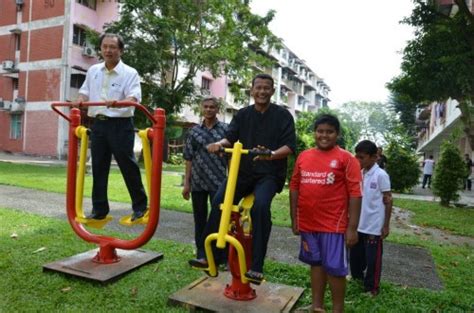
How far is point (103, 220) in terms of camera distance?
14.8 feet

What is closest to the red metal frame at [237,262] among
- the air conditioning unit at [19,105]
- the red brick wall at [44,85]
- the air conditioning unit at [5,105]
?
the red brick wall at [44,85]

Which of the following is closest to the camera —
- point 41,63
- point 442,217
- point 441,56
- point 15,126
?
point 442,217

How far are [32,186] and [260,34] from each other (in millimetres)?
15964

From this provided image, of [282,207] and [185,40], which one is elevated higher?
[185,40]

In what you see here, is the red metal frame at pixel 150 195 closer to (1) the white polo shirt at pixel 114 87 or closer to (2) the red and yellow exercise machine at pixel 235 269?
(1) the white polo shirt at pixel 114 87

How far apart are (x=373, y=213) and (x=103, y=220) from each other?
2673mm

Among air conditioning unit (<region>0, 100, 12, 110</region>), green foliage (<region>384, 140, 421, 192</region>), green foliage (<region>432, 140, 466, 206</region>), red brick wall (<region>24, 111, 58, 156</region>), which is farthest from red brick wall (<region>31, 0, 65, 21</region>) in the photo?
green foliage (<region>432, 140, 466, 206</region>)

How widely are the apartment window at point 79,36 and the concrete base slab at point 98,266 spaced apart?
22422 mm

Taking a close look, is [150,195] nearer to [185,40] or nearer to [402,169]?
[402,169]

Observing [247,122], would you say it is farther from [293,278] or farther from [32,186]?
[32,186]

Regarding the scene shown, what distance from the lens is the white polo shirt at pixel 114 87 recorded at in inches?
Result: 166

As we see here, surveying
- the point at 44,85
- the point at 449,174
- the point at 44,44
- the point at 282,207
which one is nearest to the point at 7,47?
the point at 44,44

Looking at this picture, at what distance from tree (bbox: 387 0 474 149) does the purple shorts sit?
9.51m

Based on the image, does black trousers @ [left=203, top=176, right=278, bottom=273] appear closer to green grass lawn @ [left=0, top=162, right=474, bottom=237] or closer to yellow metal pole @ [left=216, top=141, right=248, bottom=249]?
yellow metal pole @ [left=216, top=141, right=248, bottom=249]
